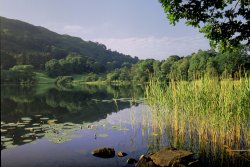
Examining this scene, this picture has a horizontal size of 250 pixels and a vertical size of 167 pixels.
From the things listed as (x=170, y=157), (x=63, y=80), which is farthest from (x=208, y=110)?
(x=63, y=80)

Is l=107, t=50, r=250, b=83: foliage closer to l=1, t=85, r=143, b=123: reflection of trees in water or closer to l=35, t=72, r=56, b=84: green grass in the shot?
l=1, t=85, r=143, b=123: reflection of trees in water

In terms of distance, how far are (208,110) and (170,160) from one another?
3.12 meters

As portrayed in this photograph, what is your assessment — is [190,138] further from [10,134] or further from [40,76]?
[40,76]

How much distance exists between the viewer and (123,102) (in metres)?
48.0

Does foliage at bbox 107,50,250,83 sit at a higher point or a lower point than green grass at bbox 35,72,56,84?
higher

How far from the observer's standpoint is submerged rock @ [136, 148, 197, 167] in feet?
41.8

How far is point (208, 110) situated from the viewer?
1404 cm

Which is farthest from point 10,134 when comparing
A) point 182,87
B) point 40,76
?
point 40,76

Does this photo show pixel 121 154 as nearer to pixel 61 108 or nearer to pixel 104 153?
pixel 104 153

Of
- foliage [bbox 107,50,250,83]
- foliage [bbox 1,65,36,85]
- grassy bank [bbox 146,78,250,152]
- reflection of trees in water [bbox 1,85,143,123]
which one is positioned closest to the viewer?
grassy bank [bbox 146,78,250,152]

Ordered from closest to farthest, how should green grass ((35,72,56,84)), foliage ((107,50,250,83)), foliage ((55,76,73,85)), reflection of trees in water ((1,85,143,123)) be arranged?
1. reflection of trees in water ((1,85,143,123))
2. foliage ((107,50,250,83))
3. foliage ((55,76,73,85))
4. green grass ((35,72,56,84))

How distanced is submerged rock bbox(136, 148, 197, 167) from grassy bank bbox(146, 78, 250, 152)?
180 centimetres

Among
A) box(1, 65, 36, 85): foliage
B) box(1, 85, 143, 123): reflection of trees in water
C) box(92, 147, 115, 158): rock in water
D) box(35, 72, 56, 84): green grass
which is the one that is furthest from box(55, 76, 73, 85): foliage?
box(92, 147, 115, 158): rock in water

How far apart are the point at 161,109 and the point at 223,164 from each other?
14.4 ft
